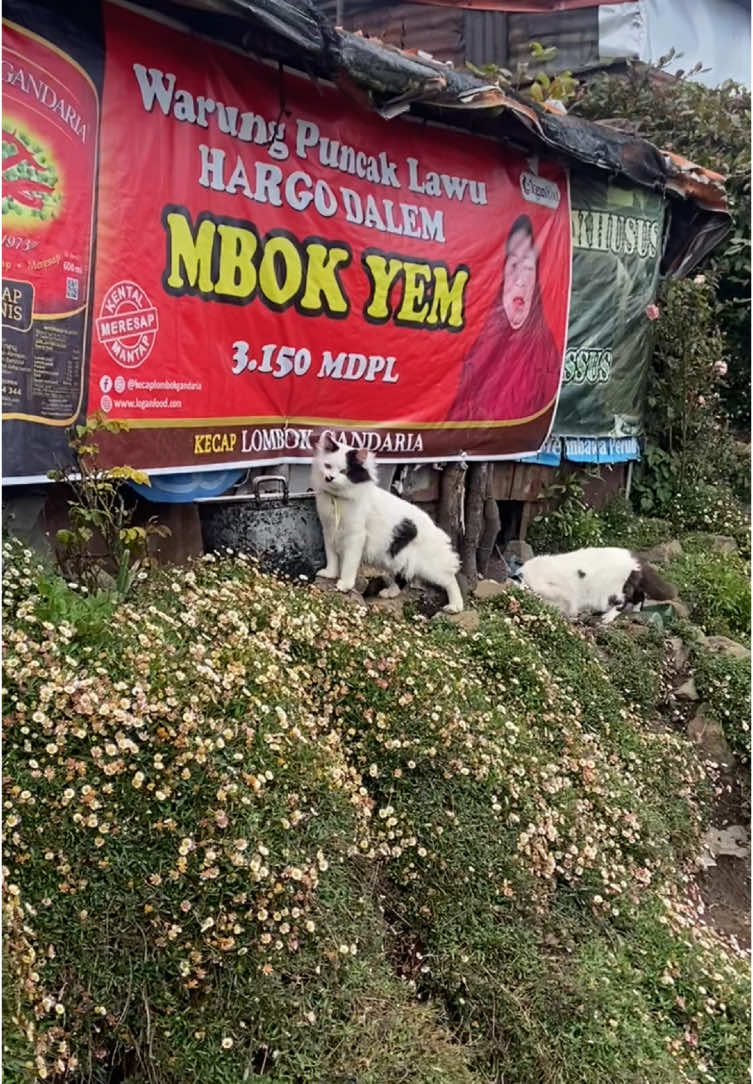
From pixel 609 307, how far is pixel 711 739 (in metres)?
4.28

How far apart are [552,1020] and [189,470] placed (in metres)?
3.26

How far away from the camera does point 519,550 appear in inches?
321

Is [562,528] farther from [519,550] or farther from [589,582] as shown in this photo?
[589,582]

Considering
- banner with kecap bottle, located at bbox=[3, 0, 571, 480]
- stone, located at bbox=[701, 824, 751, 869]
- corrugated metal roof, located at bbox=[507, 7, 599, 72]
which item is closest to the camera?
banner with kecap bottle, located at bbox=[3, 0, 571, 480]

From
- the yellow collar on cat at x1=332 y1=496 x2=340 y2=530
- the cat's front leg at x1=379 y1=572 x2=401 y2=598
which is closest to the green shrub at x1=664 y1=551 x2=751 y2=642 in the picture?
the cat's front leg at x1=379 y1=572 x2=401 y2=598

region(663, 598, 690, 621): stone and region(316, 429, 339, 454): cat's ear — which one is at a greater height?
region(316, 429, 339, 454): cat's ear

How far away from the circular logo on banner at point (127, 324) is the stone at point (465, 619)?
7.42 ft

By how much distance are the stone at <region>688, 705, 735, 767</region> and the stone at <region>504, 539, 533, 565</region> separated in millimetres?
2163

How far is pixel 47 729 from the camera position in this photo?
9.80ft

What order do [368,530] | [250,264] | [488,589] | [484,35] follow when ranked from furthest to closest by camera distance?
[484,35] < [488,589] < [368,530] < [250,264]

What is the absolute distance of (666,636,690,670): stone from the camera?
671cm

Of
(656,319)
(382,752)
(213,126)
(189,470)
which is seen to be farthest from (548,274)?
(382,752)

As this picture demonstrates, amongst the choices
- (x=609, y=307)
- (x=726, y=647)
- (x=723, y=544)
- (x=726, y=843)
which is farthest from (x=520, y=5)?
(x=726, y=843)

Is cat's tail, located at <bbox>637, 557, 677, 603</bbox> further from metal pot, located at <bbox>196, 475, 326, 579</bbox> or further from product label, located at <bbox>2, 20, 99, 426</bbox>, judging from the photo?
product label, located at <bbox>2, 20, 99, 426</bbox>
